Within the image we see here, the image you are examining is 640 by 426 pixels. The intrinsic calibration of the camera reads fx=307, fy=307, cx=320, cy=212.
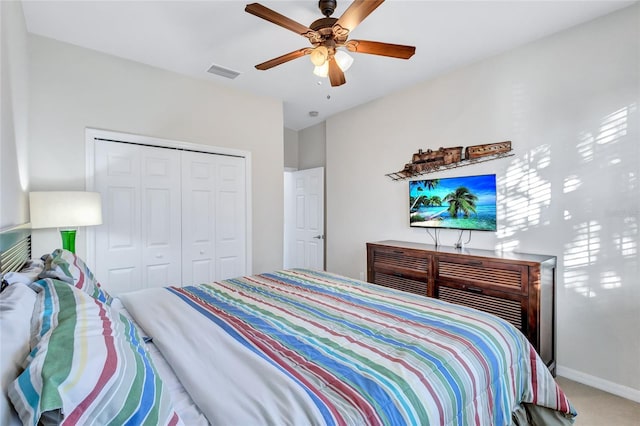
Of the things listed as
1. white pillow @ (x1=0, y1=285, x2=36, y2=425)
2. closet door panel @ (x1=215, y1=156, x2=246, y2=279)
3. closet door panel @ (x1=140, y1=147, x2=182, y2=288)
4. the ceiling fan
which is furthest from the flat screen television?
white pillow @ (x1=0, y1=285, x2=36, y2=425)

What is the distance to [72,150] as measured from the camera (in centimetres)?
274

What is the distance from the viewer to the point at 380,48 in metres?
2.17

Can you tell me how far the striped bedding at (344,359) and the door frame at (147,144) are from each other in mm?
1331

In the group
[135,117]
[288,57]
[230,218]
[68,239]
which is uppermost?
[288,57]

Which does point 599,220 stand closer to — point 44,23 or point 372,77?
point 372,77

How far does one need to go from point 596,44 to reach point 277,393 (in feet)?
10.9

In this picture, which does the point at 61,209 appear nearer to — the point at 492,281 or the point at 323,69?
the point at 323,69

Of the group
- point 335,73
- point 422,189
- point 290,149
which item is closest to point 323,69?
point 335,73

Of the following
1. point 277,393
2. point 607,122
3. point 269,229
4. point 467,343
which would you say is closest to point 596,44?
point 607,122

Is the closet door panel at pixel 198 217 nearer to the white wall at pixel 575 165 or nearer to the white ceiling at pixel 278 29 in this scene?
the white ceiling at pixel 278 29

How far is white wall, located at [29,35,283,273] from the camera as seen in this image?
262 cm

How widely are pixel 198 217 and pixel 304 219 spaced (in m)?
2.05

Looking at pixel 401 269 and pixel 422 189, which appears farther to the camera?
pixel 422 189

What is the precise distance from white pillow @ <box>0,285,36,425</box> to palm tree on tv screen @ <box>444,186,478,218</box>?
322cm
